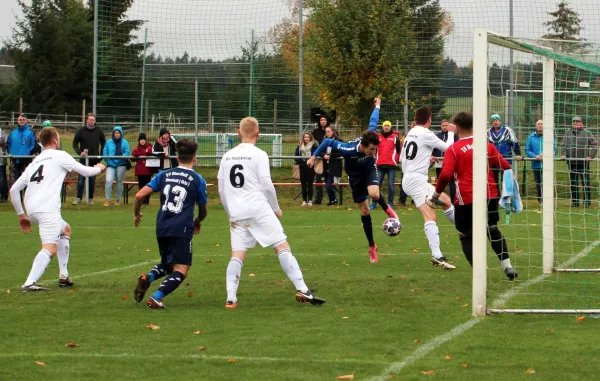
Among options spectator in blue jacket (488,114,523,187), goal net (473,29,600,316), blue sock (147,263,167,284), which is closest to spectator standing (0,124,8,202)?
spectator in blue jacket (488,114,523,187)

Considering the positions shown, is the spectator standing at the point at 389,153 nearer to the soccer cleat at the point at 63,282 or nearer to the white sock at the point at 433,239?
the white sock at the point at 433,239

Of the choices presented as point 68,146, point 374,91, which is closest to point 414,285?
point 374,91

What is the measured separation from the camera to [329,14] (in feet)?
85.8

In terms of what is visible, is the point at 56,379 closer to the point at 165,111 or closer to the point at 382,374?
the point at 382,374

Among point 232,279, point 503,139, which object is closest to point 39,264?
point 232,279

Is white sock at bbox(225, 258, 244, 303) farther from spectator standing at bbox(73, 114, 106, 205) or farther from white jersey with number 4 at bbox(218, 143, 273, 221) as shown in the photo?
spectator standing at bbox(73, 114, 106, 205)

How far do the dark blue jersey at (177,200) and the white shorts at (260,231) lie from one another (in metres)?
0.47

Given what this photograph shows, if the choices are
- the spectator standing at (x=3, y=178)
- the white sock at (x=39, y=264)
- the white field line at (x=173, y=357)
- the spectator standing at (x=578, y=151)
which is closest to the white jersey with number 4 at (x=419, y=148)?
the spectator standing at (x=578, y=151)

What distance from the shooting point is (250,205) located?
9359 millimetres

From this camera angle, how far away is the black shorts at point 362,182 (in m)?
13.5

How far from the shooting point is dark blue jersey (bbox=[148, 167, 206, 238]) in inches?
372

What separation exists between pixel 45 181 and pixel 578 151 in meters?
8.33

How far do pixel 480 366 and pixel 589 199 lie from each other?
32.3 ft

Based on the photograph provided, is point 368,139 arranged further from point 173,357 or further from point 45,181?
point 173,357
